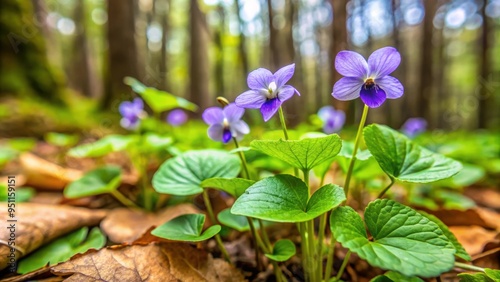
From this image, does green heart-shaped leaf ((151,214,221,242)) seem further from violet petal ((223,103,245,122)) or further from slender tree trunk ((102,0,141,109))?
slender tree trunk ((102,0,141,109))

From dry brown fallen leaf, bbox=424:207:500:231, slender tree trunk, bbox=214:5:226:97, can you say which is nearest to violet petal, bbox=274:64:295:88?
dry brown fallen leaf, bbox=424:207:500:231

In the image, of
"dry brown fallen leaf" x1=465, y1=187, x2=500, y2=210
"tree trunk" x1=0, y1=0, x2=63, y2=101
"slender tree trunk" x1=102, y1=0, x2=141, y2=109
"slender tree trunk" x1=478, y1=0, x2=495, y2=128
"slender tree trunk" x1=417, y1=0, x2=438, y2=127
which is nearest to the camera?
"dry brown fallen leaf" x1=465, y1=187, x2=500, y2=210

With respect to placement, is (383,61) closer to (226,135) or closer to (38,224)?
(226,135)

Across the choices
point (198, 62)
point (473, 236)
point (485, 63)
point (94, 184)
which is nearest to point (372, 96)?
point (473, 236)

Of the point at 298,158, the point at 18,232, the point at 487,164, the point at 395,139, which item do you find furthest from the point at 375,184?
the point at 487,164

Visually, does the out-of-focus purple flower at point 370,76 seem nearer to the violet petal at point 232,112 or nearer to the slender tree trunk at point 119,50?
the violet petal at point 232,112

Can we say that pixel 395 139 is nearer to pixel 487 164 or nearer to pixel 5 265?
pixel 5 265

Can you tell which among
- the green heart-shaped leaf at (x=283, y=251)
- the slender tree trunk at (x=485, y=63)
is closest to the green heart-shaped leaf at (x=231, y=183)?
the green heart-shaped leaf at (x=283, y=251)
